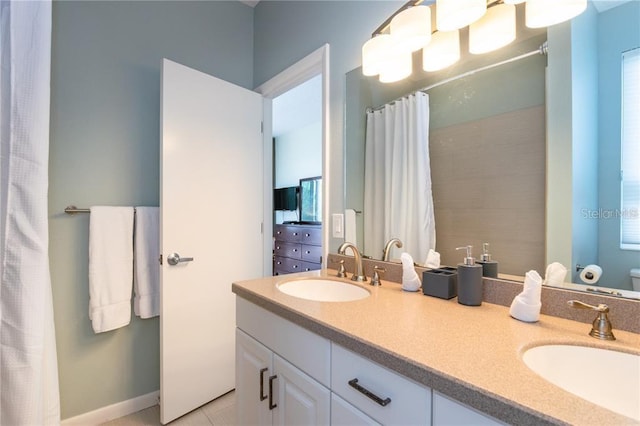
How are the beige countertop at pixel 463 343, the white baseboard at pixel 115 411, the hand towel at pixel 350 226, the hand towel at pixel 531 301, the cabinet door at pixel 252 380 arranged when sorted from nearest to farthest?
the beige countertop at pixel 463 343 → the hand towel at pixel 531 301 → the cabinet door at pixel 252 380 → the hand towel at pixel 350 226 → the white baseboard at pixel 115 411

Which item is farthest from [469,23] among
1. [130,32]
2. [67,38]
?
[67,38]

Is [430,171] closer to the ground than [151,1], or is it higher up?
closer to the ground

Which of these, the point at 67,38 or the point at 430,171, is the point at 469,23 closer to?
the point at 430,171

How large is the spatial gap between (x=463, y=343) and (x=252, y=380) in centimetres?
82

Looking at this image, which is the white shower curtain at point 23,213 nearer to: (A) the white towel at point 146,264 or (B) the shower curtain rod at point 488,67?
(A) the white towel at point 146,264

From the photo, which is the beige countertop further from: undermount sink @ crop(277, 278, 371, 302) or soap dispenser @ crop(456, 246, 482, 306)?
undermount sink @ crop(277, 278, 371, 302)

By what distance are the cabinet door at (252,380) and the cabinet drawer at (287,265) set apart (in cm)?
280

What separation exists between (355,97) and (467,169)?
68 centimetres

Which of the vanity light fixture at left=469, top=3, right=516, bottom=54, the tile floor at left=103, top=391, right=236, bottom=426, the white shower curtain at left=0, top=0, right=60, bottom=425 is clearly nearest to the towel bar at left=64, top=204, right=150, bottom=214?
the white shower curtain at left=0, top=0, right=60, bottom=425

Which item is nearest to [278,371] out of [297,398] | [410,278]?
[297,398]

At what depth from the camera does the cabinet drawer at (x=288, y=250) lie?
13.4ft

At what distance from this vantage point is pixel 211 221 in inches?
71.4

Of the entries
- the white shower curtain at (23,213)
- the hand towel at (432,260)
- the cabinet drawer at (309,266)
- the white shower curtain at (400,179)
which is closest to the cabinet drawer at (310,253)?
the cabinet drawer at (309,266)

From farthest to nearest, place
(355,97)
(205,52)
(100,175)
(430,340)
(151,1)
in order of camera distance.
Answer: (205,52), (151,1), (100,175), (355,97), (430,340)
